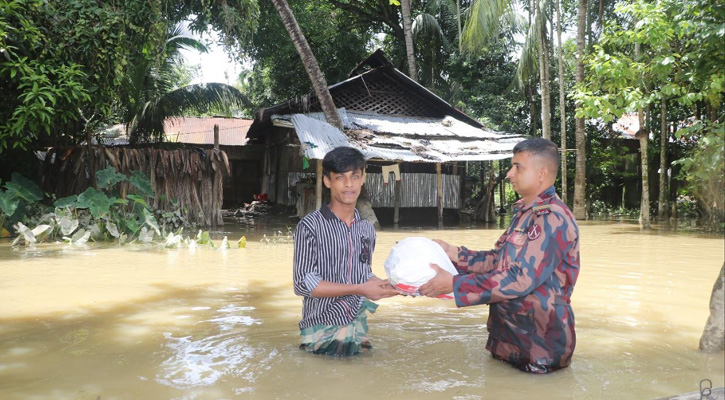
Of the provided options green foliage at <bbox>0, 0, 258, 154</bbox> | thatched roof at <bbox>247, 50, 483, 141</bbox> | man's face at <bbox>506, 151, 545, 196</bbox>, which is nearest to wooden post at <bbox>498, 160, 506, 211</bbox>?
thatched roof at <bbox>247, 50, 483, 141</bbox>

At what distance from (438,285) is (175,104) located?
593 inches

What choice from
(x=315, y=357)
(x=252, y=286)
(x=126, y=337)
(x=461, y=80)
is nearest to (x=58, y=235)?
(x=252, y=286)

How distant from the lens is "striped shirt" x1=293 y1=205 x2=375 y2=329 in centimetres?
318

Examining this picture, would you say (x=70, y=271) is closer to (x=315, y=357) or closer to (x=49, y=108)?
(x=49, y=108)

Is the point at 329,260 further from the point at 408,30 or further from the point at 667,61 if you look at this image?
the point at 408,30

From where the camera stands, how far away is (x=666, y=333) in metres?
4.13

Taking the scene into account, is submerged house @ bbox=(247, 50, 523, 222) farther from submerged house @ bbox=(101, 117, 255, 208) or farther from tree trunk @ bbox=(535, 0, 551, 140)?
submerged house @ bbox=(101, 117, 255, 208)

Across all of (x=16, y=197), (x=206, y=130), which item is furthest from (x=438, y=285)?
(x=206, y=130)

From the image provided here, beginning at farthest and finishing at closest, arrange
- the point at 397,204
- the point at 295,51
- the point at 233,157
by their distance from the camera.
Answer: the point at 233,157 → the point at 295,51 → the point at 397,204

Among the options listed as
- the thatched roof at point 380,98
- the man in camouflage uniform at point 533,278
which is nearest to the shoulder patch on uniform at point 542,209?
the man in camouflage uniform at point 533,278

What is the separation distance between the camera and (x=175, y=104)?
16.7m

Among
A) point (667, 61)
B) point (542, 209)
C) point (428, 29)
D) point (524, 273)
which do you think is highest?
point (428, 29)

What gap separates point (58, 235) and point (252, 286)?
17.5ft

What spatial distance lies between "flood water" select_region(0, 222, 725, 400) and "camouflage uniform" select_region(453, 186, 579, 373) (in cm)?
14
